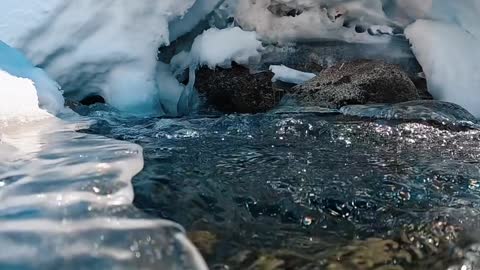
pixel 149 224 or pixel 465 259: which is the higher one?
pixel 149 224

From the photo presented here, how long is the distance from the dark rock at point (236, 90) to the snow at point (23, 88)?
3.53 ft

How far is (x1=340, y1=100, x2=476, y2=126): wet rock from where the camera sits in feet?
11.3

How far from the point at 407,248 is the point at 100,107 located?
112 inches

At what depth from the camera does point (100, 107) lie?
4.02 metres

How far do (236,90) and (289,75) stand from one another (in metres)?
0.61

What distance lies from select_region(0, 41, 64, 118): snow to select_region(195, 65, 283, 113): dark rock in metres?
1.08

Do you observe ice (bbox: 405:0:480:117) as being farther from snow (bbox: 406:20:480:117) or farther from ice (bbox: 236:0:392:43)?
ice (bbox: 236:0:392:43)

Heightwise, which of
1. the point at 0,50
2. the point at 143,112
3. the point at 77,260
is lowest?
the point at 143,112

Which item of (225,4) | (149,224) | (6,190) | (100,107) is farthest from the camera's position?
(225,4)

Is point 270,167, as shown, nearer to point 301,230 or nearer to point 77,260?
point 301,230

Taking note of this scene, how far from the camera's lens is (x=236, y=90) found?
4.23 m

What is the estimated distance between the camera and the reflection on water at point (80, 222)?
4.84 feet

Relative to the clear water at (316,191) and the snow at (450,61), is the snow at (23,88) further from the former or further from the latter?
the snow at (450,61)

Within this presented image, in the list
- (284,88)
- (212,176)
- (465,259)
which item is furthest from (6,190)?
(284,88)
